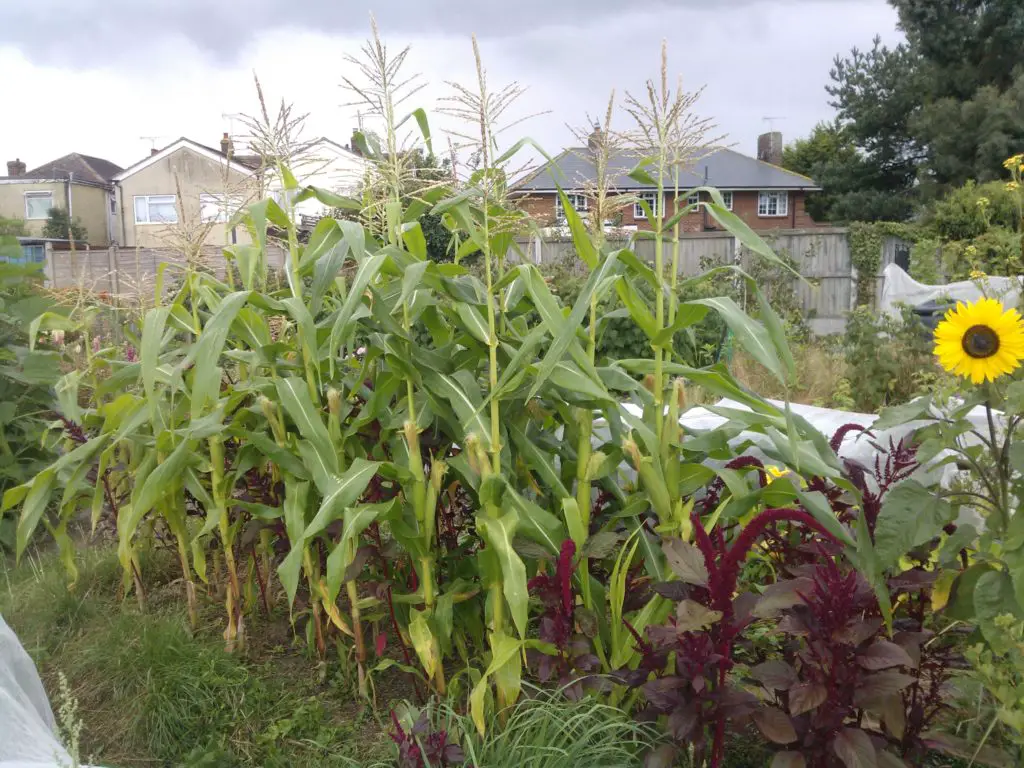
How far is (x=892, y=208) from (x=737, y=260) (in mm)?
12183

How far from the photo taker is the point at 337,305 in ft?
8.87

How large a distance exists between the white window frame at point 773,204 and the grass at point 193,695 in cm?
3160

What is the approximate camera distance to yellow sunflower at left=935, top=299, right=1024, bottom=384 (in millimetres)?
1977

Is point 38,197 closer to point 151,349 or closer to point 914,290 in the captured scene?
point 914,290

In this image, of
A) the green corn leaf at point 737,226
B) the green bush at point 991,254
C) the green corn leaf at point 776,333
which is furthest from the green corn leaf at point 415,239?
the green bush at point 991,254

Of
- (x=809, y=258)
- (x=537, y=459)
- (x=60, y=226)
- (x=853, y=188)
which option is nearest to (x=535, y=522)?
(x=537, y=459)

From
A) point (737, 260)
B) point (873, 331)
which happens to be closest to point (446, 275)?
point (873, 331)

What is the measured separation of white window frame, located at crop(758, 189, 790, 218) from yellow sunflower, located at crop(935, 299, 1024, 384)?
104 ft

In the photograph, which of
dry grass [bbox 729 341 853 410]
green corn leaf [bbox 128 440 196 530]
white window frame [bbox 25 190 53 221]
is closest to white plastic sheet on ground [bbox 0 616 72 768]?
green corn leaf [bbox 128 440 196 530]

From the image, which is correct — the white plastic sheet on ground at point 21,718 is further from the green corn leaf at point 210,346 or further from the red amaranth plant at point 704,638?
the red amaranth plant at point 704,638

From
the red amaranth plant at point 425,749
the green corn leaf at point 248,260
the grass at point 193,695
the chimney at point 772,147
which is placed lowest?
the grass at point 193,695

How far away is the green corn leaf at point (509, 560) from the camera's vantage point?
75.3 inches

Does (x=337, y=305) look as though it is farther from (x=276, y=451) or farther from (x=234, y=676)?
(x=234, y=676)

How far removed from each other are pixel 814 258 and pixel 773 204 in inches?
690
